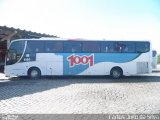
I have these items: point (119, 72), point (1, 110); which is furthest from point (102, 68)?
point (1, 110)

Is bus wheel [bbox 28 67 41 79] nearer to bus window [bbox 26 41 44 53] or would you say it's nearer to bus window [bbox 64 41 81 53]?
bus window [bbox 26 41 44 53]

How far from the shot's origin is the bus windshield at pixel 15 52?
69.1ft

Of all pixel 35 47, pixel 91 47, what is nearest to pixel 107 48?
pixel 91 47

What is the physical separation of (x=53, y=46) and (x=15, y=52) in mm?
2758

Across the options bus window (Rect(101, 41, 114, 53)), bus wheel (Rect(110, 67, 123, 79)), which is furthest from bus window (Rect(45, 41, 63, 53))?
bus wheel (Rect(110, 67, 123, 79))

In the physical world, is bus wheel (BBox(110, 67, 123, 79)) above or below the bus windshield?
below

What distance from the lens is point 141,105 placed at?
1002 centimetres

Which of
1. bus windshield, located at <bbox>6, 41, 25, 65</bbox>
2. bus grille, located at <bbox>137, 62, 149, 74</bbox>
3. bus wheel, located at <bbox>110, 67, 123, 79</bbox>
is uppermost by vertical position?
bus windshield, located at <bbox>6, 41, 25, 65</bbox>

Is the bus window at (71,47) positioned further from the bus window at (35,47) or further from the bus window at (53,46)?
the bus window at (35,47)

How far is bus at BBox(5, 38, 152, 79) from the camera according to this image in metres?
21.2

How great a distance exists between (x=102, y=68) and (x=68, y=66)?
8.23ft

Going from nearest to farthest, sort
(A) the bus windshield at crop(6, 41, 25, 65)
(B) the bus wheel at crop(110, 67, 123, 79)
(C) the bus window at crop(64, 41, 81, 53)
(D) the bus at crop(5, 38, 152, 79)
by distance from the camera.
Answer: (A) the bus windshield at crop(6, 41, 25, 65) < (D) the bus at crop(5, 38, 152, 79) < (C) the bus window at crop(64, 41, 81, 53) < (B) the bus wheel at crop(110, 67, 123, 79)

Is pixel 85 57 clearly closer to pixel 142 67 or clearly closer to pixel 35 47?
pixel 35 47

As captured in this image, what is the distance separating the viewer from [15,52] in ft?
69.2
